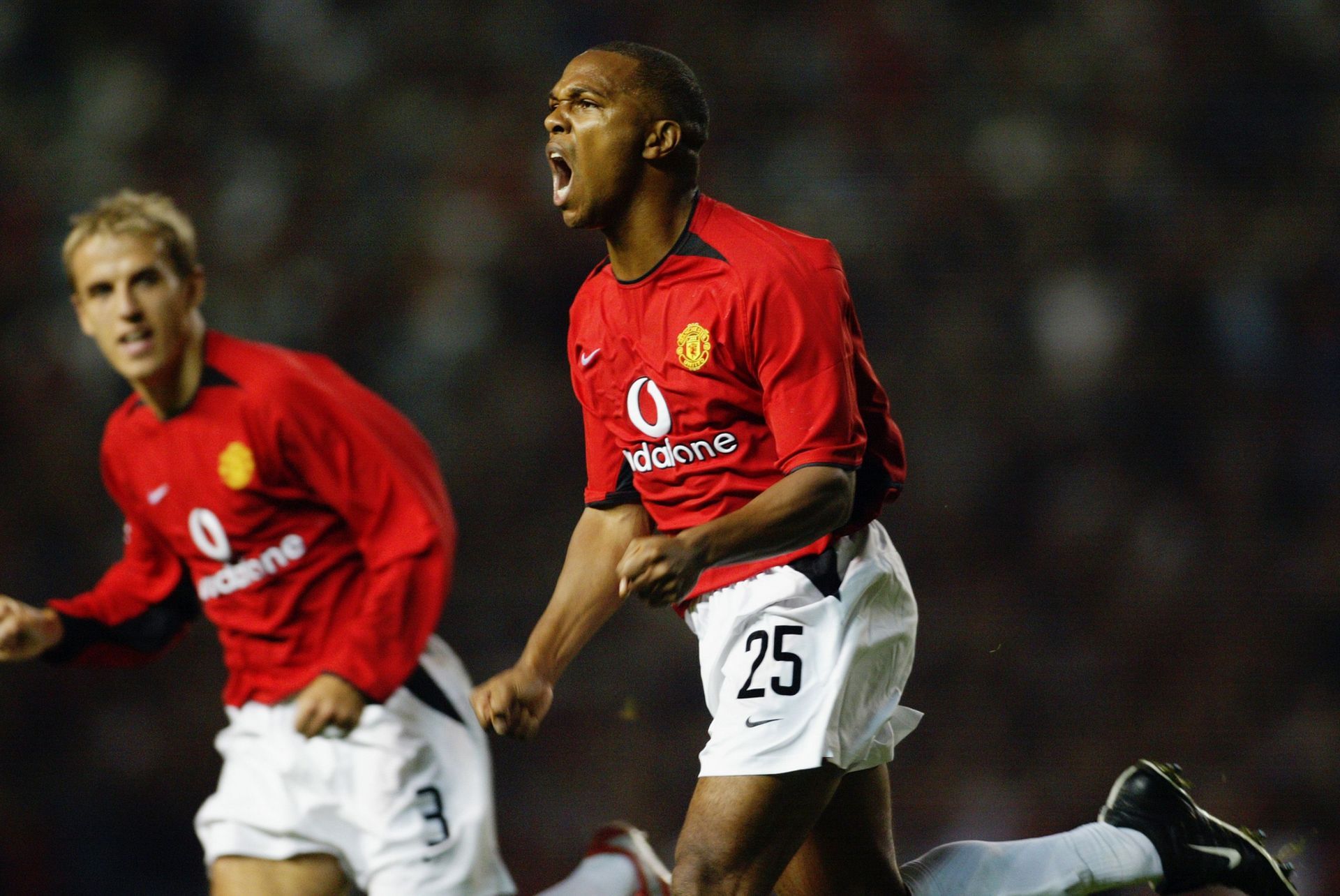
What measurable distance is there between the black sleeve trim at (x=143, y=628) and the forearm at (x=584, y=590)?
4.83 ft

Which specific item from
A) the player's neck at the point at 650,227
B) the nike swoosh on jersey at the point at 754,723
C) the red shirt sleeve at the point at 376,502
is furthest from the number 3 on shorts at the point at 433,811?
the player's neck at the point at 650,227

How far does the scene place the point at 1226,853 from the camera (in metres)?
3.15

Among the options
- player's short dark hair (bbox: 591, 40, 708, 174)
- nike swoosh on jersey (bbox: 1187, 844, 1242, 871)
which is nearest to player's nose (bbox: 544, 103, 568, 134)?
player's short dark hair (bbox: 591, 40, 708, 174)

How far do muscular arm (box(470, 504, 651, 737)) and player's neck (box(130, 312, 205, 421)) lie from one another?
1252 mm

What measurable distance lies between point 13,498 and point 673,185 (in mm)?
4335

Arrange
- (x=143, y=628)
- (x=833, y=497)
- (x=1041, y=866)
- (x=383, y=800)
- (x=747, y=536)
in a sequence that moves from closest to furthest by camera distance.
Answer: (x=747, y=536) → (x=833, y=497) → (x=1041, y=866) → (x=383, y=800) → (x=143, y=628)

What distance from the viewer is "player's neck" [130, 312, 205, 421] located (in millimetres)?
3631

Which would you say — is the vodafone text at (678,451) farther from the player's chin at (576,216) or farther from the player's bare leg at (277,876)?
the player's bare leg at (277,876)

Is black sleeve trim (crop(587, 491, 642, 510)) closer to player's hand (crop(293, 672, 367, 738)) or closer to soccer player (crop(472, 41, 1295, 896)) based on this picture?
soccer player (crop(472, 41, 1295, 896))

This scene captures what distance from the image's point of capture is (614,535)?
2809 mm

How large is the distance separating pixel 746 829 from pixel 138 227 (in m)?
2.22

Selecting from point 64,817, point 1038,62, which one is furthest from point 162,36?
point 1038,62

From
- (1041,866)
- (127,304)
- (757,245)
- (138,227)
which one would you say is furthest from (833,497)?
(138,227)

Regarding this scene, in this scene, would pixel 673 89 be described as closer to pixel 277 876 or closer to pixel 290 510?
pixel 290 510
